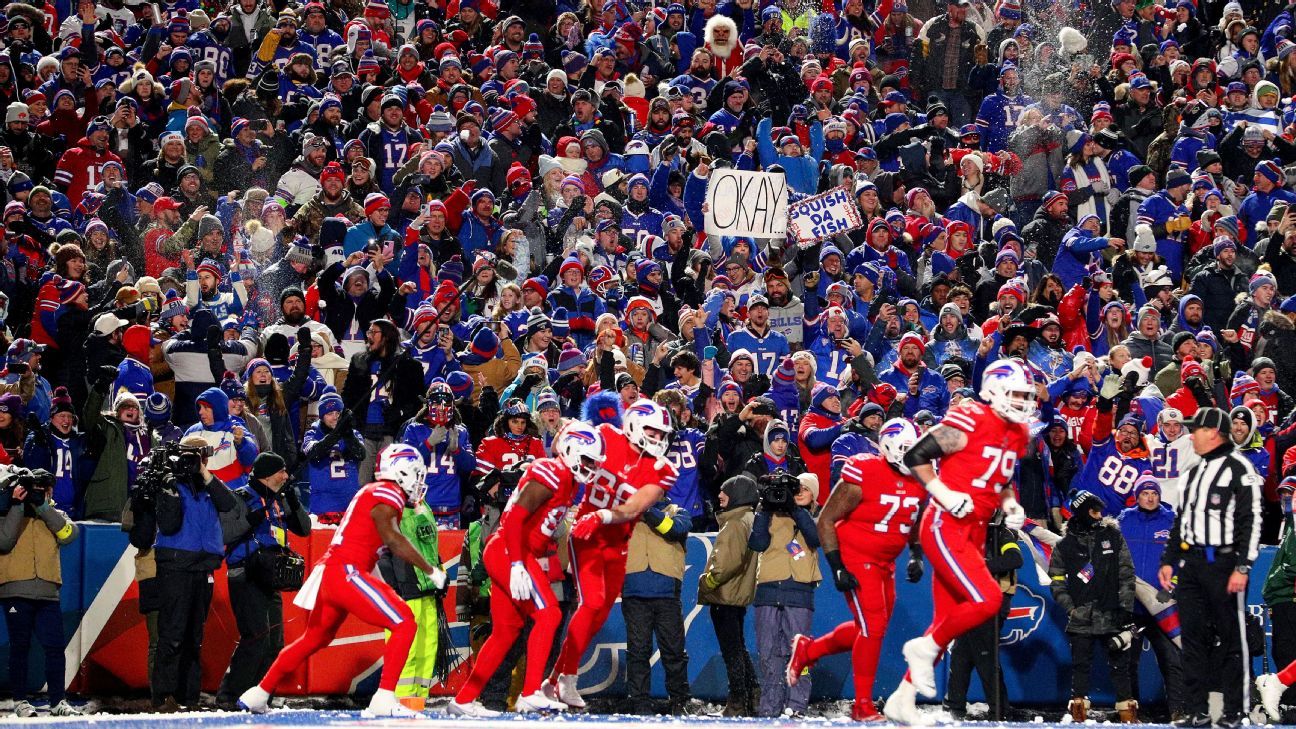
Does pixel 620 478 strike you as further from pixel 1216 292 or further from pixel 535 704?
pixel 1216 292

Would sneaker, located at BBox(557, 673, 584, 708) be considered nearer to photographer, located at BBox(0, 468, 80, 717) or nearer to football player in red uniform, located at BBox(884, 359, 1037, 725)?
football player in red uniform, located at BBox(884, 359, 1037, 725)

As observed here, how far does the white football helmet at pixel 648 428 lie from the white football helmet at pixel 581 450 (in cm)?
22

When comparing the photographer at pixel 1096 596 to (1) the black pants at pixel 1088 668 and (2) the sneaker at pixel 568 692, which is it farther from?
(2) the sneaker at pixel 568 692

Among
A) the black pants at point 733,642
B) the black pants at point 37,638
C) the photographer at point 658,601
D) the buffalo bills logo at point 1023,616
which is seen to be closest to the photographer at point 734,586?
the black pants at point 733,642

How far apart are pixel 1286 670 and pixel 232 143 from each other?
1094 cm

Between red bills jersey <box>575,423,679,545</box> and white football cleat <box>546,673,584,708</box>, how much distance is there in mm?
896

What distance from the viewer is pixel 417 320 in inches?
601

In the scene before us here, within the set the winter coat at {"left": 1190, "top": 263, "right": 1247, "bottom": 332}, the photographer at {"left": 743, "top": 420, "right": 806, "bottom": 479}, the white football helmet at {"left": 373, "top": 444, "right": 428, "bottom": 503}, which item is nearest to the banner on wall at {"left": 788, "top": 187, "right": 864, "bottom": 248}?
the winter coat at {"left": 1190, "top": 263, "right": 1247, "bottom": 332}

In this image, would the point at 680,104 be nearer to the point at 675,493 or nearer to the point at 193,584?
the point at 675,493

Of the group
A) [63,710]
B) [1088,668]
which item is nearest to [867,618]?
[1088,668]

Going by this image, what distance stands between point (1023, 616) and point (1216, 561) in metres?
2.96

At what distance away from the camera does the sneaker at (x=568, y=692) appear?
1140cm

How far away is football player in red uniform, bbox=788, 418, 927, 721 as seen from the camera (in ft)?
35.5

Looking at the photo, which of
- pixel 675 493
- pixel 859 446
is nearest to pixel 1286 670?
pixel 859 446
